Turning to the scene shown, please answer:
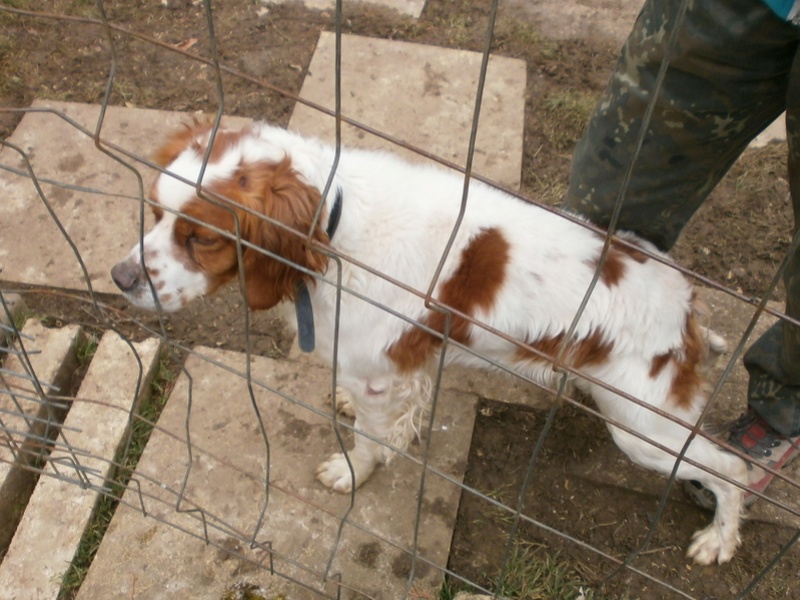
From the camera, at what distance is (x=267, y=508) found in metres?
2.67

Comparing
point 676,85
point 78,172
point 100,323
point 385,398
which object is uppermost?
point 676,85

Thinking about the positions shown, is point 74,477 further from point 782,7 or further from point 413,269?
point 782,7

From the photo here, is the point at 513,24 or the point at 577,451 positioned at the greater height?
the point at 513,24

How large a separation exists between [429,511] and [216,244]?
1330 millimetres

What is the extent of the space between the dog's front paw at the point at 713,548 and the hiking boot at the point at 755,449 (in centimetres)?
13

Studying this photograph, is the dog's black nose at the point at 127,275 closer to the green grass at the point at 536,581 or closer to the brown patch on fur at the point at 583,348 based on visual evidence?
the brown patch on fur at the point at 583,348

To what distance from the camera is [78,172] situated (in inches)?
143

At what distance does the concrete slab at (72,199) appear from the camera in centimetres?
331

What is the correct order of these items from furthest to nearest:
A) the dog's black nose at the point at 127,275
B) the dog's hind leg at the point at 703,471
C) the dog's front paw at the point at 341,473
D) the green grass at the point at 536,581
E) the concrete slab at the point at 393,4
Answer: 1. the concrete slab at the point at 393,4
2. the dog's front paw at the point at 341,473
3. the green grass at the point at 536,581
4. the dog's hind leg at the point at 703,471
5. the dog's black nose at the point at 127,275

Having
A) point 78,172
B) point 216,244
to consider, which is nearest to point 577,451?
point 216,244

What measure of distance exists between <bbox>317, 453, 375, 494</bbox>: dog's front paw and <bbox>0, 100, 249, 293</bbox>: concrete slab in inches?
52.9

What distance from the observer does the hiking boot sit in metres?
2.70

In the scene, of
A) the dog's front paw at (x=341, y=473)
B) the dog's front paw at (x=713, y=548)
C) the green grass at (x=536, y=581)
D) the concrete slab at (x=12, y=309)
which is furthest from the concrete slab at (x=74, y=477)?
the dog's front paw at (x=713, y=548)

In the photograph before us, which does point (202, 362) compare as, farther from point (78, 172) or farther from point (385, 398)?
point (78, 172)
